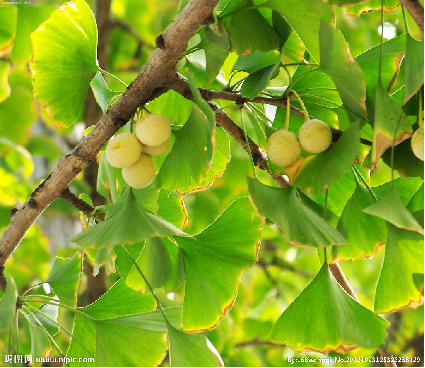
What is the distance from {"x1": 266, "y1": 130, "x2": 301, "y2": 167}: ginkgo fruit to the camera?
41 centimetres

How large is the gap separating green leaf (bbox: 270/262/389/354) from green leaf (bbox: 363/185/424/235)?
0.14 metres

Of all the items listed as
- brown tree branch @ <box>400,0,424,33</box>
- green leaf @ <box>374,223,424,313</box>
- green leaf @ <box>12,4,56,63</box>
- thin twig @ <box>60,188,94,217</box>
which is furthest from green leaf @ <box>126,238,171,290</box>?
green leaf @ <box>12,4,56,63</box>

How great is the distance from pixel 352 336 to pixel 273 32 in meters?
0.28

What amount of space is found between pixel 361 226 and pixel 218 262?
16 cm

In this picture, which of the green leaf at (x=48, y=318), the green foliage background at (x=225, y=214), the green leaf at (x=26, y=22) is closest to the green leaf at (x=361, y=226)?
the green foliage background at (x=225, y=214)

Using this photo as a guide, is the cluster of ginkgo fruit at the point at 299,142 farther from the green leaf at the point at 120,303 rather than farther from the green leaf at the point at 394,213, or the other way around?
the green leaf at the point at 120,303

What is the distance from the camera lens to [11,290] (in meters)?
0.48

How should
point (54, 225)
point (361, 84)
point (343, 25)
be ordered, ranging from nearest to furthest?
1. point (361, 84)
2. point (54, 225)
3. point (343, 25)

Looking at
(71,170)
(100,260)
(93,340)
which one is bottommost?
(93,340)

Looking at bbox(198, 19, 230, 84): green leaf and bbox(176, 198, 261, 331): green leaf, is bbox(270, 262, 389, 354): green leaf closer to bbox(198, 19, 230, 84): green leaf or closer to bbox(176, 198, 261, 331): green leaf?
bbox(176, 198, 261, 331): green leaf

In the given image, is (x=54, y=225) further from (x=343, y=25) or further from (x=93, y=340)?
(x=343, y=25)

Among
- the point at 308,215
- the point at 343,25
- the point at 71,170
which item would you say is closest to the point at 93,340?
the point at 71,170

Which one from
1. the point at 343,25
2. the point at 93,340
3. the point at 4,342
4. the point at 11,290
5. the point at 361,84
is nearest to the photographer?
the point at 361,84

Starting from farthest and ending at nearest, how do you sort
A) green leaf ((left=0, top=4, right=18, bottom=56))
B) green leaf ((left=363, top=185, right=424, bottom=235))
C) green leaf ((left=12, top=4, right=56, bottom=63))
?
green leaf ((left=0, top=4, right=18, bottom=56))
green leaf ((left=12, top=4, right=56, bottom=63))
green leaf ((left=363, top=185, right=424, bottom=235))
